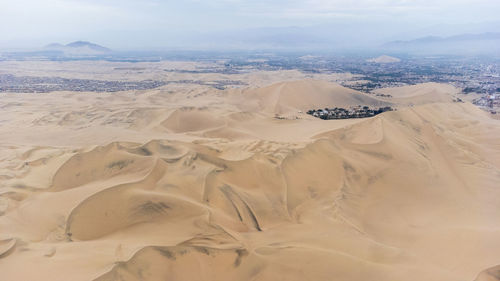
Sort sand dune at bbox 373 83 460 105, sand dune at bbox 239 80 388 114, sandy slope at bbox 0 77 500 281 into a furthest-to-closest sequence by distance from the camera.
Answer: sand dune at bbox 373 83 460 105
sand dune at bbox 239 80 388 114
sandy slope at bbox 0 77 500 281

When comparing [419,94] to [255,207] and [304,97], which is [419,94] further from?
[255,207]

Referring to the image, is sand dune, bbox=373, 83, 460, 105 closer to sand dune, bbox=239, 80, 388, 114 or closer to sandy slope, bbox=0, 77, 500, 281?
sand dune, bbox=239, 80, 388, 114

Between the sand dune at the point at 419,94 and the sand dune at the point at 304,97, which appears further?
the sand dune at the point at 419,94

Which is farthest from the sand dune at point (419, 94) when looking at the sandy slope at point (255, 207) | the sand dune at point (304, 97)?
the sandy slope at point (255, 207)

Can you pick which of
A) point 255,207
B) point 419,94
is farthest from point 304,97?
point 255,207

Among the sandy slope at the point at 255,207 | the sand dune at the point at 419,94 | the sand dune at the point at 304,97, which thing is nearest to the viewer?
the sandy slope at the point at 255,207

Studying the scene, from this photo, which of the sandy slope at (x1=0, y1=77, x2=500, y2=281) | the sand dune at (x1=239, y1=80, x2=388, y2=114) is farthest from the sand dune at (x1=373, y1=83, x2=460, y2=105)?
the sandy slope at (x1=0, y1=77, x2=500, y2=281)

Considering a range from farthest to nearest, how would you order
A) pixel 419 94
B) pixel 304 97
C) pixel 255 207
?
pixel 419 94
pixel 304 97
pixel 255 207

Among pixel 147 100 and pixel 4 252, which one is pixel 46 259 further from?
pixel 147 100

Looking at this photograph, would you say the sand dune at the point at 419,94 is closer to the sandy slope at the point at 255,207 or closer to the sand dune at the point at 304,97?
the sand dune at the point at 304,97
